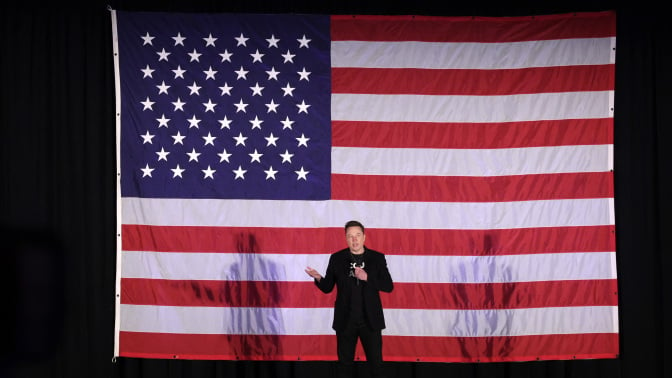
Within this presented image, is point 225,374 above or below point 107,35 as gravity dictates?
below

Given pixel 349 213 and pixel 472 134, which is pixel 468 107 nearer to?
pixel 472 134

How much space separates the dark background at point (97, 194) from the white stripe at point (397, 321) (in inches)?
13.0

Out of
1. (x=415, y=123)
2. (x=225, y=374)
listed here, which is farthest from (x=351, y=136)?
(x=225, y=374)

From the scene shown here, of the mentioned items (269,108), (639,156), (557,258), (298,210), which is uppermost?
(269,108)

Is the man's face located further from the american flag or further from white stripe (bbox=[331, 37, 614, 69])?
white stripe (bbox=[331, 37, 614, 69])

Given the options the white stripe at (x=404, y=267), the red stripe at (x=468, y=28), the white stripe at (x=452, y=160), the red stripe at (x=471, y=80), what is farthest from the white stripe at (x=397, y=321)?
the red stripe at (x=468, y=28)

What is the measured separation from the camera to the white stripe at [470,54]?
5.05 metres

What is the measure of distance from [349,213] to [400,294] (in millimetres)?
790

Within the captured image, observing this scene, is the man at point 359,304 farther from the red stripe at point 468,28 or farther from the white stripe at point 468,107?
the red stripe at point 468,28

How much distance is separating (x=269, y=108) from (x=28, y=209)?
7.40 feet

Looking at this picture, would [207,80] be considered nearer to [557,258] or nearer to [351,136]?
[351,136]

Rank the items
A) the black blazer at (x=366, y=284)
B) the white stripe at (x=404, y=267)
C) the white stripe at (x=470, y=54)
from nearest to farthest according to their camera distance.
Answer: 1. the black blazer at (x=366, y=284)
2. the white stripe at (x=404, y=267)
3. the white stripe at (x=470, y=54)

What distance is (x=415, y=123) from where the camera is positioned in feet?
16.5

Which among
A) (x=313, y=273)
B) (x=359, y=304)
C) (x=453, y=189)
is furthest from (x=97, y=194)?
(x=453, y=189)
